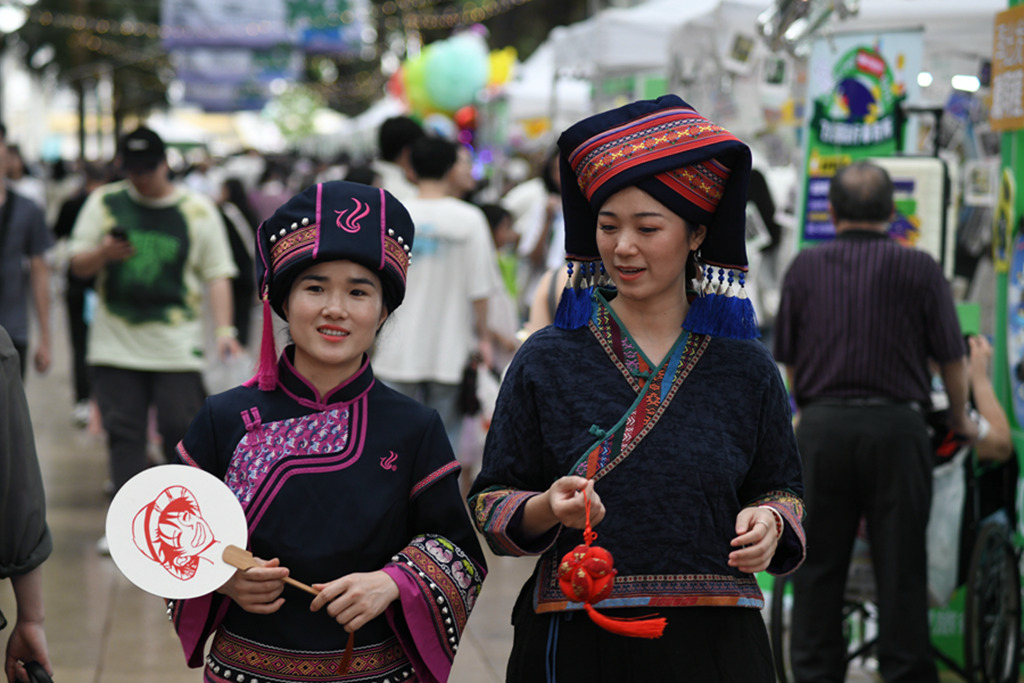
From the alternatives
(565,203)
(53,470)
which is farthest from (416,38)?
(565,203)

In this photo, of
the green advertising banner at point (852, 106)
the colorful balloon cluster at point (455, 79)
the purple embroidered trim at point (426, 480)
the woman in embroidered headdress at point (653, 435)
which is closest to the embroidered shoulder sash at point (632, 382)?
the woman in embroidered headdress at point (653, 435)

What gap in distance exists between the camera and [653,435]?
244 cm

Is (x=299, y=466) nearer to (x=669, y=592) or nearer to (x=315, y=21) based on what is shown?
(x=669, y=592)

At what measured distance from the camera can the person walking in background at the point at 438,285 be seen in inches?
236

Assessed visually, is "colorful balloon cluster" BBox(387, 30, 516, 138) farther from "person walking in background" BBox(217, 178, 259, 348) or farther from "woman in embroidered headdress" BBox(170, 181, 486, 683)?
"woman in embroidered headdress" BBox(170, 181, 486, 683)

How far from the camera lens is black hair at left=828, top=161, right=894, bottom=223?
4734mm

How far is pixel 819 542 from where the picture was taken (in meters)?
4.79

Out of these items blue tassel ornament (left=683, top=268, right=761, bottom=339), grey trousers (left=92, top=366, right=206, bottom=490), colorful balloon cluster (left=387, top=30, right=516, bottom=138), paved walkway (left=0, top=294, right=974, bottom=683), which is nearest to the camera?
blue tassel ornament (left=683, top=268, right=761, bottom=339)

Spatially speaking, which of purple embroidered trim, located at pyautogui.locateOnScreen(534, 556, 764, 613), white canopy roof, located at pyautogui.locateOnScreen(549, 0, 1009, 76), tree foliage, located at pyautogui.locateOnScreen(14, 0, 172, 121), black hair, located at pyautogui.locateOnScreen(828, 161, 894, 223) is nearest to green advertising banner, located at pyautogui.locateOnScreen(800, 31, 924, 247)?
white canopy roof, located at pyautogui.locateOnScreen(549, 0, 1009, 76)

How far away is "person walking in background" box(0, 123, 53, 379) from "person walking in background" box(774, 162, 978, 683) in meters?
4.10

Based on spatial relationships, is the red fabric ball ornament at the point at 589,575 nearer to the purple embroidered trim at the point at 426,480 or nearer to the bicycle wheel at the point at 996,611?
the purple embroidered trim at the point at 426,480

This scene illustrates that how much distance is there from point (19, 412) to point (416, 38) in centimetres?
2950

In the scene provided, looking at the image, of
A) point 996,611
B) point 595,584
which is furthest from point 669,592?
point 996,611

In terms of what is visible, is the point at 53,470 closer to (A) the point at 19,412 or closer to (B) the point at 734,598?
(A) the point at 19,412
